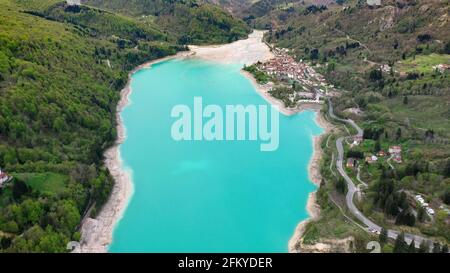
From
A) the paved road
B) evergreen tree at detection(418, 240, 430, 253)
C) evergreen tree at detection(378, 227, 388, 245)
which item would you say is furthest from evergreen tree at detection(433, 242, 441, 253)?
evergreen tree at detection(378, 227, 388, 245)

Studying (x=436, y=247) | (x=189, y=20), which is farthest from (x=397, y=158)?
(x=189, y=20)

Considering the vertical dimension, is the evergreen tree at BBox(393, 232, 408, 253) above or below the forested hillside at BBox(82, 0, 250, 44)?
below

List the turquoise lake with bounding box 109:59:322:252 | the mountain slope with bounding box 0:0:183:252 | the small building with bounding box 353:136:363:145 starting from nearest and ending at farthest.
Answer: the mountain slope with bounding box 0:0:183:252
the turquoise lake with bounding box 109:59:322:252
the small building with bounding box 353:136:363:145

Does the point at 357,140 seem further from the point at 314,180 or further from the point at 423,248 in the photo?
the point at 423,248

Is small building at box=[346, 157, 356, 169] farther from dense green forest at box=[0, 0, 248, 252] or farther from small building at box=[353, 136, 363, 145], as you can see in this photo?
dense green forest at box=[0, 0, 248, 252]

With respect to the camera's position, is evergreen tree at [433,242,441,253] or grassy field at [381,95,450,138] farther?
grassy field at [381,95,450,138]

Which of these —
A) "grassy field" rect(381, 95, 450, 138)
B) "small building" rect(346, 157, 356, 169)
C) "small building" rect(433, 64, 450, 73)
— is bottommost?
"small building" rect(346, 157, 356, 169)

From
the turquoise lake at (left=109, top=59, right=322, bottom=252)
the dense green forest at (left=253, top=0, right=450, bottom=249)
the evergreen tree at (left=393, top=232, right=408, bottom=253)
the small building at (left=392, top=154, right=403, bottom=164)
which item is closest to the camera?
the evergreen tree at (left=393, top=232, right=408, bottom=253)

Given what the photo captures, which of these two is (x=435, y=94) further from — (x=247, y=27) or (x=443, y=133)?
(x=247, y=27)
